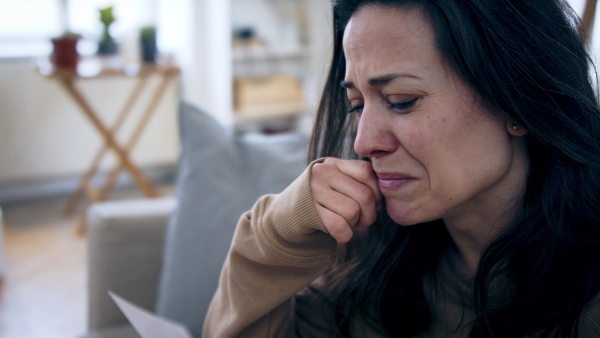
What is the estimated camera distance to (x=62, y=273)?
288 cm

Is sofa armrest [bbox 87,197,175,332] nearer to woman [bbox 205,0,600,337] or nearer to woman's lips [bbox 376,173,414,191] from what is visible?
woman [bbox 205,0,600,337]

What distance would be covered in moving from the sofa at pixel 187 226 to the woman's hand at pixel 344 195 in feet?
1.51

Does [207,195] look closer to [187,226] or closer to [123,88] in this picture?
[187,226]

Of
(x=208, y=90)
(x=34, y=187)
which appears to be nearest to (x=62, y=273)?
(x=34, y=187)

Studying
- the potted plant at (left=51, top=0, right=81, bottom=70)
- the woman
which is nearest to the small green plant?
the potted plant at (left=51, top=0, right=81, bottom=70)

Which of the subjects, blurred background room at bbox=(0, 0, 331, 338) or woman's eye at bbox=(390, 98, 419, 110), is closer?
woman's eye at bbox=(390, 98, 419, 110)

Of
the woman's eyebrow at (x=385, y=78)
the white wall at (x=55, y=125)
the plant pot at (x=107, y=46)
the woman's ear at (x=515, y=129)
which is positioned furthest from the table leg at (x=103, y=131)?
the woman's ear at (x=515, y=129)

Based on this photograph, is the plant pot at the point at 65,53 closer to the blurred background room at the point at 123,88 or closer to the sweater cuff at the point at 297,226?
the blurred background room at the point at 123,88

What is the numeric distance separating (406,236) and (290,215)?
10.4 inches

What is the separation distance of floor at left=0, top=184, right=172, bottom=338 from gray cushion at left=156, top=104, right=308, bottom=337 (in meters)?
1.21

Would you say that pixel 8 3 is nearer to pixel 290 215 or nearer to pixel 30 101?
pixel 30 101

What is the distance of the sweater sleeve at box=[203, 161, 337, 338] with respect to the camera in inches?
35.3

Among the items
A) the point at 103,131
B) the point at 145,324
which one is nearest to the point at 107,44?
the point at 103,131

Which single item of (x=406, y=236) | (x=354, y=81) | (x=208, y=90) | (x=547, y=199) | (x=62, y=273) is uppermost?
(x=354, y=81)
